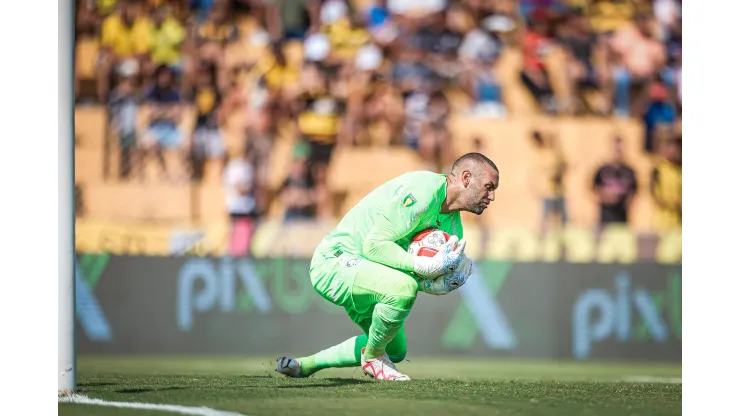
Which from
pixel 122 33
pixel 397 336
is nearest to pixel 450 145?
pixel 122 33

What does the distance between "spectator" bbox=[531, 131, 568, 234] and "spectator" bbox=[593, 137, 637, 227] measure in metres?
0.38

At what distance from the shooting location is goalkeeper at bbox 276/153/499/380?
5.79 metres

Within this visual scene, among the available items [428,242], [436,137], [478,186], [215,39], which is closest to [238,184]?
[215,39]

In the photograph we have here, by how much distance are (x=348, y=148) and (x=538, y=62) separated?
2.29 meters

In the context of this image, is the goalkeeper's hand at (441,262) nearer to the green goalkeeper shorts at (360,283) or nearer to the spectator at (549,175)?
the green goalkeeper shorts at (360,283)

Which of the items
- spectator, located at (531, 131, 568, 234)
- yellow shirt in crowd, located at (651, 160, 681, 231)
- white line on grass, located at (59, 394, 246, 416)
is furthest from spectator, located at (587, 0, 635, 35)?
white line on grass, located at (59, 394, 246, 416)

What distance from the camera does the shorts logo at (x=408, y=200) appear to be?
5789mm

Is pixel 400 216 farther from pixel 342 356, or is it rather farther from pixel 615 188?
pixel 615 188

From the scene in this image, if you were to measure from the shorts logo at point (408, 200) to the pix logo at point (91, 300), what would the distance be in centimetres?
496

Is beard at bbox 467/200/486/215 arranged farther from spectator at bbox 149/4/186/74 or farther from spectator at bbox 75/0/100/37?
spectator at bbox 75/0/100/37

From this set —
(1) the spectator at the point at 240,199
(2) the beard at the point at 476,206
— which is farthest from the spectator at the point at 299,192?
(2) the beard at the point at 476,206

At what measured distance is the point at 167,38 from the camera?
11.2 meters

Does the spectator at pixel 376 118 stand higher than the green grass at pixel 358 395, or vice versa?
the spectator at pixel 376 118

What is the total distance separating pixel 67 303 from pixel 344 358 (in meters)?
1.87
